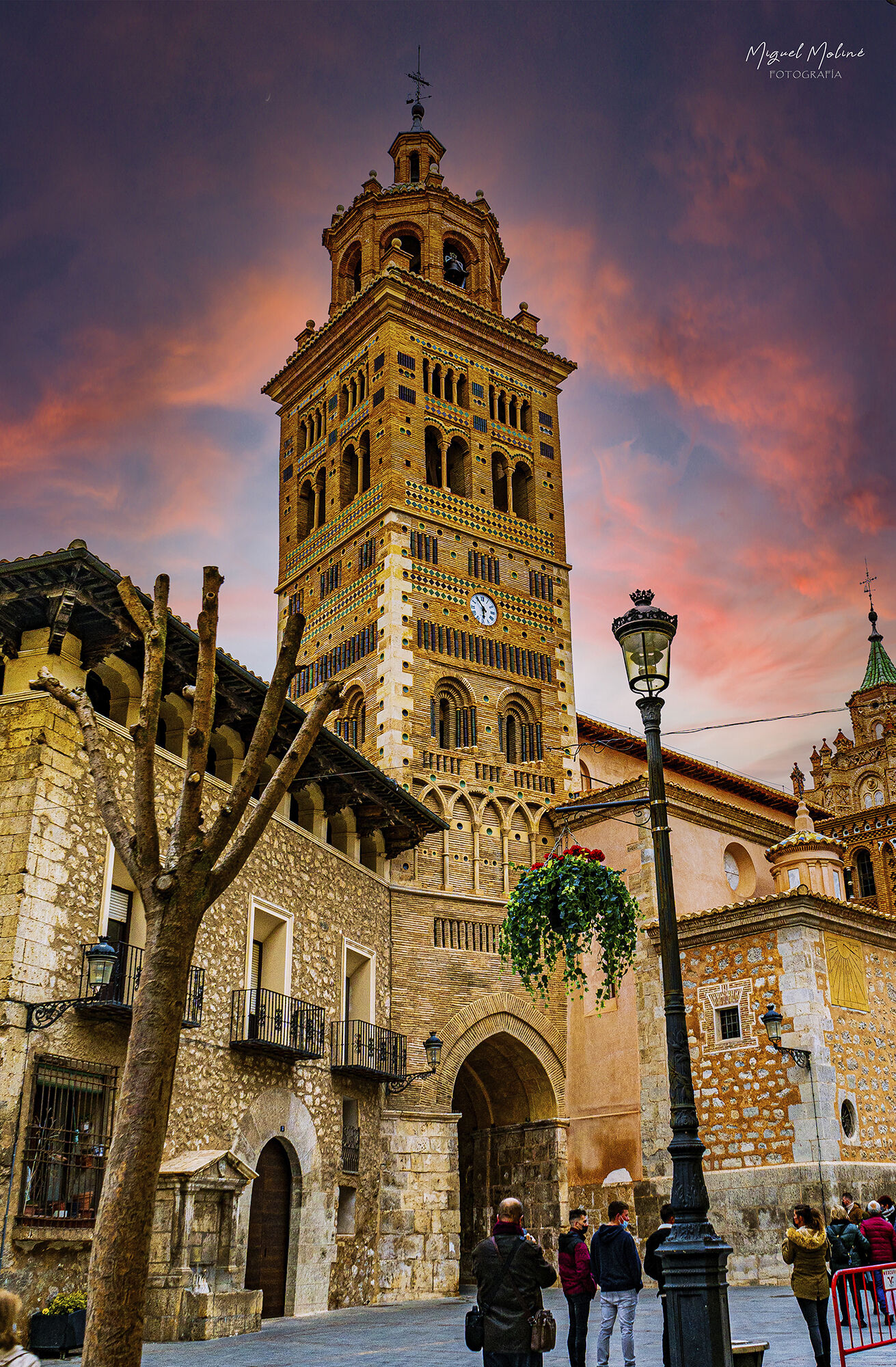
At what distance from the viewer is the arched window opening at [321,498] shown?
117 feet

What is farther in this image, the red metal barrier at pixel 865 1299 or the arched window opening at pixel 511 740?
the arched window opening at pixel 511 740

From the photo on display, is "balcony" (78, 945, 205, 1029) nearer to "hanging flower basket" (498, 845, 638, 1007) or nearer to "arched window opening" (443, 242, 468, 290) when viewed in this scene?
"hanging flower basket" (498, 845, 638, 1007)

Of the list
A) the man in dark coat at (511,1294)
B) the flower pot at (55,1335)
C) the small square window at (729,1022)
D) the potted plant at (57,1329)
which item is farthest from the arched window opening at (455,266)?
the man in dark coat at (511,1294)

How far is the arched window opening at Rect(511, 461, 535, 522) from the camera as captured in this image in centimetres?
3572

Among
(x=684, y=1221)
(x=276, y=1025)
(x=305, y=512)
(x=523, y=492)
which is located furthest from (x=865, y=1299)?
(x=305, y=512)

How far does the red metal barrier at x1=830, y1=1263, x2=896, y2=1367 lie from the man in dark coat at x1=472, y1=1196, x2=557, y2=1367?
14.1 feet

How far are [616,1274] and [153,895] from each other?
560cm

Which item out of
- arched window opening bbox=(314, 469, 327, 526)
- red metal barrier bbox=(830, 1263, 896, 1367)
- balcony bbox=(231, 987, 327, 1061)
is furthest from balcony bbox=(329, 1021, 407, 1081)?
arched window opening bbox=(314, 469, 327, 526)

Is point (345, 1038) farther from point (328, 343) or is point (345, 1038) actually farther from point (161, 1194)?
point (328, 343)

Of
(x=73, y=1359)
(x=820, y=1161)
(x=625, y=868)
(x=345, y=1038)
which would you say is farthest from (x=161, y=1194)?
(x=625, y=868)

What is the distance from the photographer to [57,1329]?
13492 mm

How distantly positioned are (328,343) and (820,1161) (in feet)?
85.5

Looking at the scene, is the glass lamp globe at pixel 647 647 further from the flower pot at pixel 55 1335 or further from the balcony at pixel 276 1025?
the balcony at pixel 276 1025

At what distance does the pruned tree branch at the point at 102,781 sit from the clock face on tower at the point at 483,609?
857 inches
